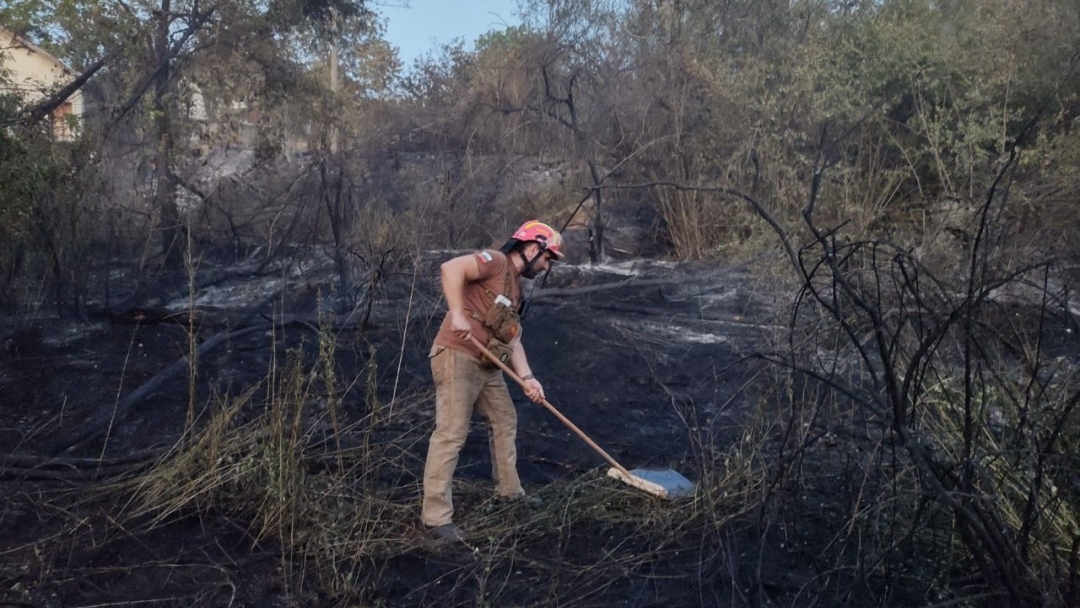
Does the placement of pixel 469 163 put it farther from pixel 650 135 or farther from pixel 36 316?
pixel 36 316

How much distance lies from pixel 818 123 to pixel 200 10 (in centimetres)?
789

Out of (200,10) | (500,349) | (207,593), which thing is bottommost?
(207,593)

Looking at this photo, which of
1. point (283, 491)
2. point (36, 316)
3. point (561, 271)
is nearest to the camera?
point (283, 491)

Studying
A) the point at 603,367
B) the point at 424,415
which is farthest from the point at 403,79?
the point at 424,415

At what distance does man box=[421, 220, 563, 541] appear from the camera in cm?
471

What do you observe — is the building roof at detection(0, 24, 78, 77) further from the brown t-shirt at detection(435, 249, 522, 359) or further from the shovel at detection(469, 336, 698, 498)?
the shovel at detection(469, 336, 698, 498)

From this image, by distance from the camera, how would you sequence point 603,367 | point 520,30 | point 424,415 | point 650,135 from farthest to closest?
point 520,30, point 650,135, point 603,367, point 424,415

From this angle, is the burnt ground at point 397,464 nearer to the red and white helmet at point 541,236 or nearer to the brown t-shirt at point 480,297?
the brown t-shirt at point 480,297

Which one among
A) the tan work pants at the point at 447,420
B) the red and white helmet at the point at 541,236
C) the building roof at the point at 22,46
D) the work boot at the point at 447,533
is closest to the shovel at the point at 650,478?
the tan work pants at the point at 447,420

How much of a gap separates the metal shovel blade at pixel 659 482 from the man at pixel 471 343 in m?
0.66

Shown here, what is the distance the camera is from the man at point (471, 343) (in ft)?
15.5

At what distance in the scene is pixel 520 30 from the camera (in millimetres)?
19266

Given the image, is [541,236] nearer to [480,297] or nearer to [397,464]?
[480,297]

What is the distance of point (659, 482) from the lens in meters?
5.03
